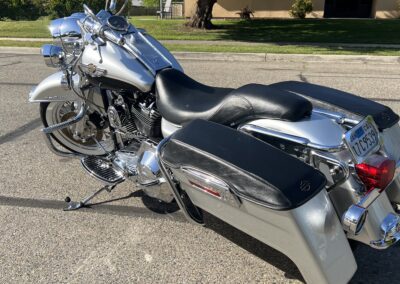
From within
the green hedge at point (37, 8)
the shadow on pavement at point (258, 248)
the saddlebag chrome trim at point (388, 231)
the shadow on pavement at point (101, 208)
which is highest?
the saddlebag chrome trim at point (388, 231)

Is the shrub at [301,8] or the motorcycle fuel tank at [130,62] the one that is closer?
the motorcycle fuel tank at [130,62]

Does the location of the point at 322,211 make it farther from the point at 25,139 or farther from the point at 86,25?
the point at 25,139

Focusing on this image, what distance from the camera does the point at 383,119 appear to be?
2646mm

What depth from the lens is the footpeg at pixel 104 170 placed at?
335cm

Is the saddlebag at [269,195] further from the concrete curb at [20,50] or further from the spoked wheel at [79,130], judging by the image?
the concrete curb at [20,50]

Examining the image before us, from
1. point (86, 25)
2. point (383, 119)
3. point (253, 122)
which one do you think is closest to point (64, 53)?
point (86, 25)

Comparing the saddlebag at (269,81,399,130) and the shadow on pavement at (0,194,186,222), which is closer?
the saddlebag at (269,81,399,130)

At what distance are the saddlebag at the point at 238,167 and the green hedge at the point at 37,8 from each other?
26135mm

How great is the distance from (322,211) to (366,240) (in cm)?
40

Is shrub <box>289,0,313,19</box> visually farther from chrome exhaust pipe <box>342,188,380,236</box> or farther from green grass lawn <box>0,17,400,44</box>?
chrome exhaust pipe <box>342,188,380,236</box>

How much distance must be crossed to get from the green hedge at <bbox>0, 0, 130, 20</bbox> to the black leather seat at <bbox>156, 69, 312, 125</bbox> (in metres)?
25.4

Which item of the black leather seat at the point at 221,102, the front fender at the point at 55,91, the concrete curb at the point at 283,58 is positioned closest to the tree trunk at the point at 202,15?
the concrete curb at the point at 283,58

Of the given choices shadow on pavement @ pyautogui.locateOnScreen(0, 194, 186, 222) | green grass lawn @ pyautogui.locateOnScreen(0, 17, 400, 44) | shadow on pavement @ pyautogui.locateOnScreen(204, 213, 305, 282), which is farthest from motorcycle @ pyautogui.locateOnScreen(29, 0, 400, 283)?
green grass lawn @ pyautogui.locateOnScreen(0, 17, 400, 44)

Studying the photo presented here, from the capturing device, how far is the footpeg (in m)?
3.35
